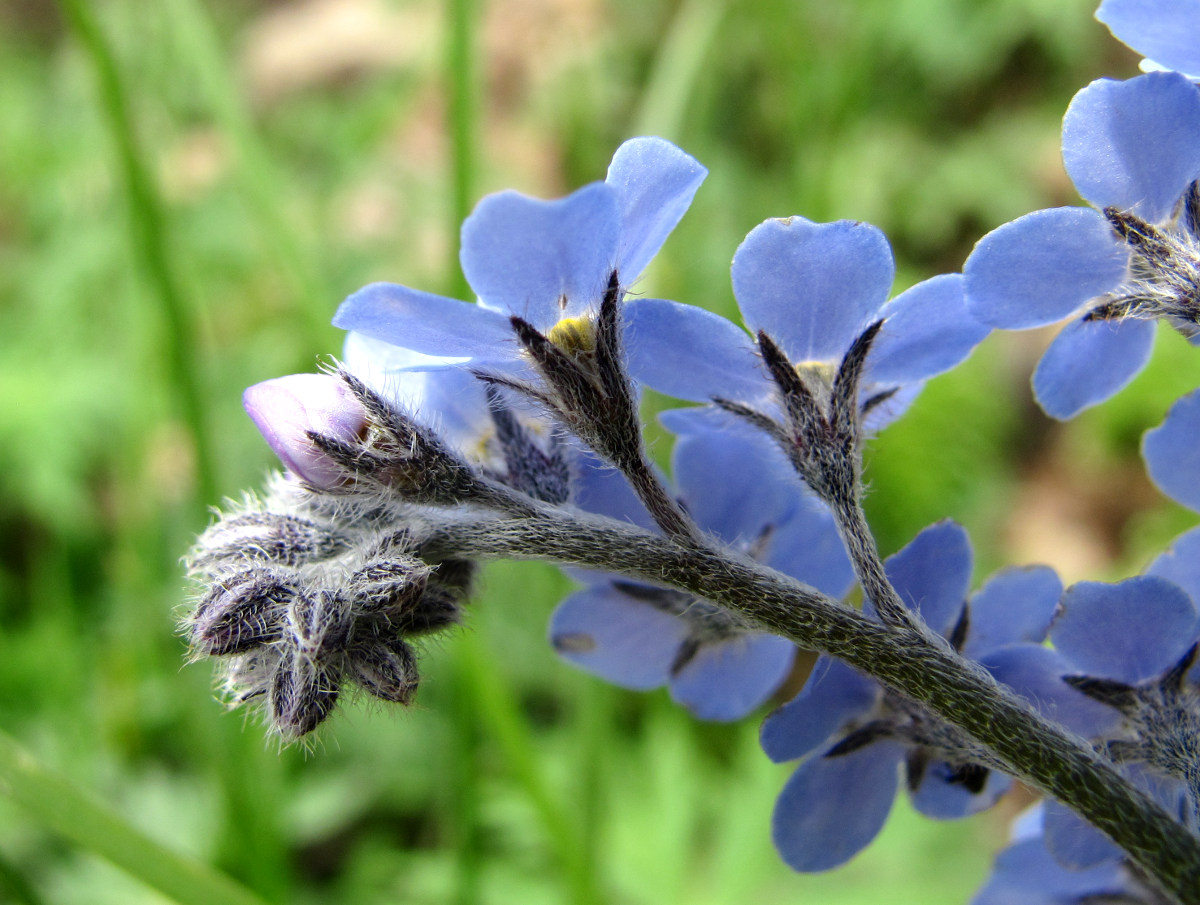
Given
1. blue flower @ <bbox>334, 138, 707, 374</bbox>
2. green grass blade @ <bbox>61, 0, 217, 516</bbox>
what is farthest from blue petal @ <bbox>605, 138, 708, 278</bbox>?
green grass blade @ <bbox>61, 0, 217, 516</bbox>

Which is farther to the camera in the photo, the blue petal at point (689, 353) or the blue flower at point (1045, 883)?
the blue flower at point (1045, 883)

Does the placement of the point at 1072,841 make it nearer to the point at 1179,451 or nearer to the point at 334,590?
the point at 1179,451

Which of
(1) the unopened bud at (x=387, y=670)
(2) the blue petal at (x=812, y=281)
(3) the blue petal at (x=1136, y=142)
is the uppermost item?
(3) the blue petal at (x=1136, y=142)

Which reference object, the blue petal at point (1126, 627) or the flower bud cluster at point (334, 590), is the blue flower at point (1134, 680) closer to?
the blue petal at point (1126, 627)

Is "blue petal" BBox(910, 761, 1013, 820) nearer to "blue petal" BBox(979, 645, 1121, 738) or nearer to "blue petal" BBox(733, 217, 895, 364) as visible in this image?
"blue petal" BBox(979, 645, 1121, 738)

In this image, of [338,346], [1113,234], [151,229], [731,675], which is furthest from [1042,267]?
[338,346]

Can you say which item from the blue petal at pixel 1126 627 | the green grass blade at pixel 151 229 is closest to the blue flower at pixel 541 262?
the blue petal at pixel 1126 627
